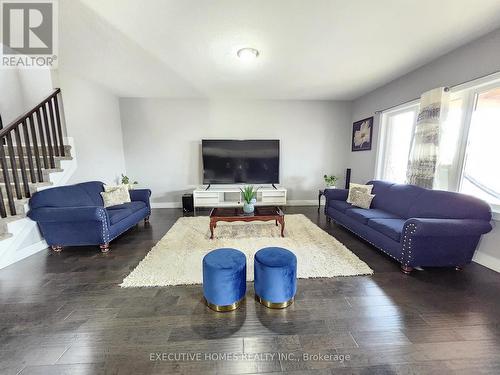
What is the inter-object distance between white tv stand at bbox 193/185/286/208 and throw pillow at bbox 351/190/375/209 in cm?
157

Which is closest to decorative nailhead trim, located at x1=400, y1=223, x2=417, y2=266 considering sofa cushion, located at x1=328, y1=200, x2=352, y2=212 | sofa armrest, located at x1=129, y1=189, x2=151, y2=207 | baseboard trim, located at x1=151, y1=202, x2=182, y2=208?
sofa cushion, located at x1=328, y1=200, x2=352, y2=212

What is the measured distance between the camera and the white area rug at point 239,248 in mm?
2131

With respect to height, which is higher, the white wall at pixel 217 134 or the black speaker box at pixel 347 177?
the white wall at pixel 217 134

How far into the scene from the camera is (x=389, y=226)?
7.86 ft

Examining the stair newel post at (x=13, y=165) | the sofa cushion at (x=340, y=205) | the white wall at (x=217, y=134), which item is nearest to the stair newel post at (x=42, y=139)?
the stair newel post at (x=13, y=165)

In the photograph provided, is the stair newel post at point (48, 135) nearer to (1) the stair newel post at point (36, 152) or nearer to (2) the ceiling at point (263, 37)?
(1) the stair newel post at point (36, 152)

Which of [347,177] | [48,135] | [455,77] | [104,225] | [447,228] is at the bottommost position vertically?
[104,225]

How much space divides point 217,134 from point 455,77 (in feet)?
13.7

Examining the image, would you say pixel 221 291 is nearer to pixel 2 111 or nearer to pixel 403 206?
pixel 403 206

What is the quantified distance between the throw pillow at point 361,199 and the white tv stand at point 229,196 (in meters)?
1.57

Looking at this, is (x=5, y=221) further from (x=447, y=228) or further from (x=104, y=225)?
(x=447, y=228)

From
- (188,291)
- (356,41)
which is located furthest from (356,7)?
(188,291)

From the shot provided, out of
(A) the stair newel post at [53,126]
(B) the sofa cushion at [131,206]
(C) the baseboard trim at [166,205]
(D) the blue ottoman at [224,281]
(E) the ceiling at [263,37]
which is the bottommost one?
(C) the baseboard trim at [166,205]

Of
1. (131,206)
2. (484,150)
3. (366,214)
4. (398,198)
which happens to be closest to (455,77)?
(484,150)
